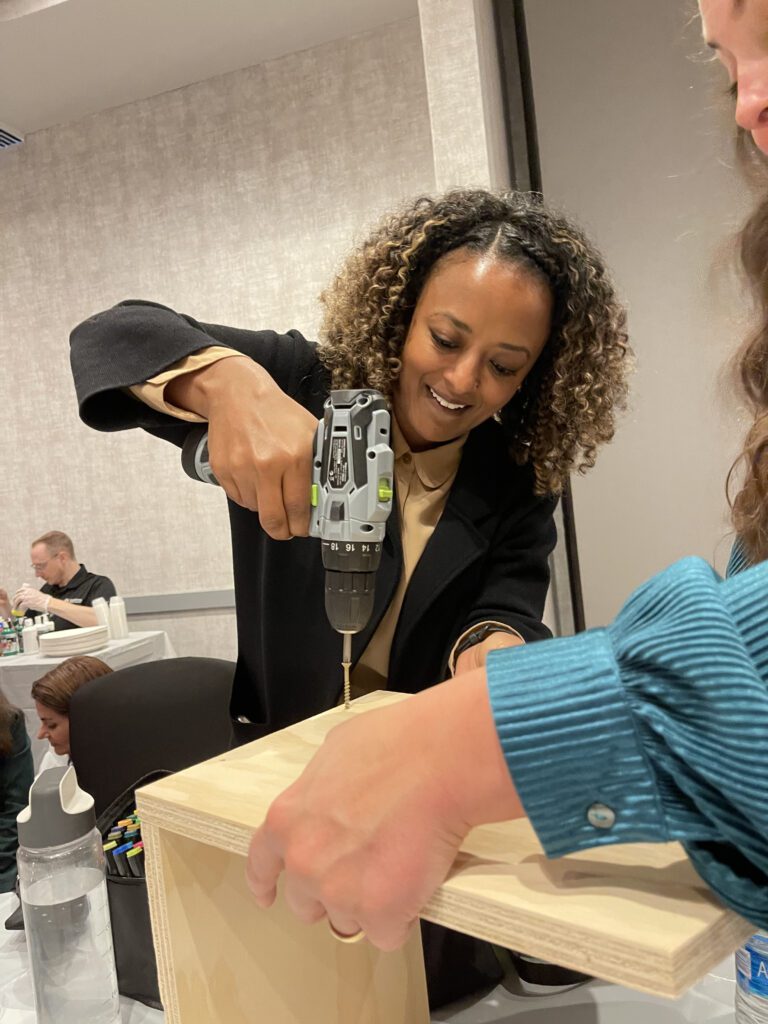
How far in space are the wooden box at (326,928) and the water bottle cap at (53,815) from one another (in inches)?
7.2

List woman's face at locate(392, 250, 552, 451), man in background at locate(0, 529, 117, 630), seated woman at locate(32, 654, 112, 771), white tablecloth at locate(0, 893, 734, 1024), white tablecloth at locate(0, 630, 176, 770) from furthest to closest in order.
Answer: man in background at locate(0, 529, 117, 630) → white tablecloth at locate(0, 630, 176, 770) → seated woman at locate(32, 654, 112, 771) → woman's face at locate(392, 250, 552, 451) → white tablecloth at locate(0, 893, 734, 1024)

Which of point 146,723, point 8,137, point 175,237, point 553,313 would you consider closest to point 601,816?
point 553,313

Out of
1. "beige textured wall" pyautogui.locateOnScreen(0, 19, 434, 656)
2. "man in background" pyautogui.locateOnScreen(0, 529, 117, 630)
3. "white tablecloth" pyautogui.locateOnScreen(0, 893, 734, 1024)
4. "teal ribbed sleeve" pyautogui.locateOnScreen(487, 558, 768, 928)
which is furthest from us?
"man in background" pyautogui.locateOnScreen(0, 529, 117, 630)

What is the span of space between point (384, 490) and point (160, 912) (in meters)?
0.43

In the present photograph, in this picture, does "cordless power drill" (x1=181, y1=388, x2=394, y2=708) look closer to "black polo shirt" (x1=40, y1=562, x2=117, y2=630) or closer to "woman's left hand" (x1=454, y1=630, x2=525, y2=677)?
"woman's left hand" (x1=454, y1=630, x2=525, y2=677)

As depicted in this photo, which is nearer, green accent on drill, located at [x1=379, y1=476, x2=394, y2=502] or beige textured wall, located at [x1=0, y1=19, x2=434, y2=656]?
green accent on drill, located at [x1=379, y1=476, x2=394, y2=502]

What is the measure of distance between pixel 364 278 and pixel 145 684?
1.03 metres

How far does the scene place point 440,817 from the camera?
382 millimetres

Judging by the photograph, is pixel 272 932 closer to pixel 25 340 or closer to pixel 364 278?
pixel 364 278

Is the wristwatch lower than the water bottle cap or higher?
higher

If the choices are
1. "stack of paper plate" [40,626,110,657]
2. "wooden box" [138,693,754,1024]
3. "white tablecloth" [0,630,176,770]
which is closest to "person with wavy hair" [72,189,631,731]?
"wooden box" [138,693,754,1024]

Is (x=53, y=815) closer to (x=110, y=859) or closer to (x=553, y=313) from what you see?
(x=110, y=859)

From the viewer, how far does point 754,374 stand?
0.74 meters

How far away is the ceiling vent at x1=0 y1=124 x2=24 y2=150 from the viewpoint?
3.44 m
